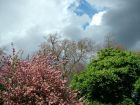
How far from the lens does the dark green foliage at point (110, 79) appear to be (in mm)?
20594

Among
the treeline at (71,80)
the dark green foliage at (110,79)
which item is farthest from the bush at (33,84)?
the dark green foliage at (110,79)

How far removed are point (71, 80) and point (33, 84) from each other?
31.8 ft

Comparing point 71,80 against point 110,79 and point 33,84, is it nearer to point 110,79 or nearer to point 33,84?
point 110,79

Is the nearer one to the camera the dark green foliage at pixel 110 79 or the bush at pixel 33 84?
the bush at pixel 33 84

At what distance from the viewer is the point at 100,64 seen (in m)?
21.8

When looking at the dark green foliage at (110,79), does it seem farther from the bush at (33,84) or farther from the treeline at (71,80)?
the bush at (33,84)

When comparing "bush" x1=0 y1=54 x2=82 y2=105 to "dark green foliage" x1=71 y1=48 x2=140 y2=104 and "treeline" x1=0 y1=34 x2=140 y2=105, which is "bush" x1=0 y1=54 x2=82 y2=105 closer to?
"treeline" x1=0 y1=34 x2=140 y2=105

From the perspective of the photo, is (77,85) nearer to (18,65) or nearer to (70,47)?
(18,65)

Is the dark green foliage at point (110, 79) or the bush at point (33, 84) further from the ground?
the dark green foliage at point (110, 79)

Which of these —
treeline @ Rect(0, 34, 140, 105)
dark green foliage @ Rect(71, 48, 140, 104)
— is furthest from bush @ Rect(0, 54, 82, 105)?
dark green foliage @ Rect(71, 48, 140, 104)

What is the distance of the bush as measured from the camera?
13859 mm

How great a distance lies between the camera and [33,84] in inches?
552

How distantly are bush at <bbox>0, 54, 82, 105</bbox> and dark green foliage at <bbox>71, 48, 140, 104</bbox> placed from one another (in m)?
5.67

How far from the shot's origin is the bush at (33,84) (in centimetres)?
1386
